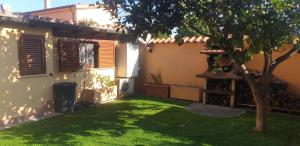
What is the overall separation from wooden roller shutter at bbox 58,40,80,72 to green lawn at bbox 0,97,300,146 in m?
1.80

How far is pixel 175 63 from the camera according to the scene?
16.0m

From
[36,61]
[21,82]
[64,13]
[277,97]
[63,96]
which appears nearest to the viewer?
[21,82]

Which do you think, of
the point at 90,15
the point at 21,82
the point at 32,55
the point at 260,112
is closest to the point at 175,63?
the point at 260,112

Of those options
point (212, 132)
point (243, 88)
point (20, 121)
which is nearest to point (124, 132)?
point (212, 132)

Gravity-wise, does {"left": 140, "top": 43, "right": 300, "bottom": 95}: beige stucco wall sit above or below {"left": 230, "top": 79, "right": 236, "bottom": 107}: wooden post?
above

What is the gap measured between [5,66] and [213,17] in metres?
6.56

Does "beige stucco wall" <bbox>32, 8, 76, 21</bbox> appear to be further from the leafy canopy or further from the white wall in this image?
the leafy canopy

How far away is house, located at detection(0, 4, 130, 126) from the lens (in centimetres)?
1002

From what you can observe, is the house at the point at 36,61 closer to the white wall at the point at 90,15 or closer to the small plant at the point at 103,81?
the small plant at the point at 103,81

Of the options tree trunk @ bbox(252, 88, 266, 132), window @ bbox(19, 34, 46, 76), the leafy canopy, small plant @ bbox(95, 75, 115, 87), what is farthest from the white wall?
tree trunk @ bbox(252, 88, 266, 132)

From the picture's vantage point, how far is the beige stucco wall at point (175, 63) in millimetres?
15194

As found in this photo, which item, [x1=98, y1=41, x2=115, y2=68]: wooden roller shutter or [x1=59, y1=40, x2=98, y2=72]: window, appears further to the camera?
[x1=98, y1=41, x2=115, y2=68]: wooden roller shutter

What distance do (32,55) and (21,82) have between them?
39.4 inches

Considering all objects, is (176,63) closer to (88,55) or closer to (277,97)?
(88,55)
